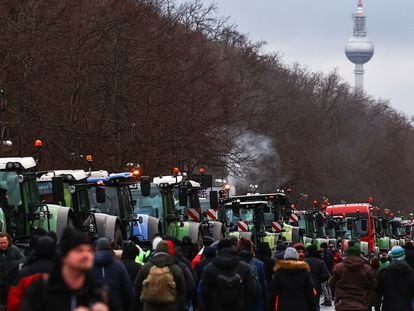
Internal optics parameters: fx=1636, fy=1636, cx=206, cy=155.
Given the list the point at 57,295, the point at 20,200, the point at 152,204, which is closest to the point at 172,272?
the point at 57,295

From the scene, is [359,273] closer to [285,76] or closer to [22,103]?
[22,103]

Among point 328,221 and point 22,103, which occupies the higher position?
point 22,103

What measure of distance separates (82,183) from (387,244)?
143 feet

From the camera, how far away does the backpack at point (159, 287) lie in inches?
681

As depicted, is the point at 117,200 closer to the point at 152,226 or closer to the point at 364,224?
the point at 152,226

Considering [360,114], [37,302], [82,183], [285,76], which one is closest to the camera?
[37,302]

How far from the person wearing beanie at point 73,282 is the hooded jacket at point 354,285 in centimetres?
947

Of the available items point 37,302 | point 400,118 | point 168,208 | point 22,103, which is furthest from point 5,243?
point 400,118

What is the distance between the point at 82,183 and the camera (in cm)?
2802

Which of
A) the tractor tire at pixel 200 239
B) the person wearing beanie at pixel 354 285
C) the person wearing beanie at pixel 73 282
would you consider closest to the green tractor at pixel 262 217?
the tractor tire at pixel 200 239

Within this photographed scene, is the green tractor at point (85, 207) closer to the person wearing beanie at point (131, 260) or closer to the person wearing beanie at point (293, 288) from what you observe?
the person wearing beanie at point (131, 260)

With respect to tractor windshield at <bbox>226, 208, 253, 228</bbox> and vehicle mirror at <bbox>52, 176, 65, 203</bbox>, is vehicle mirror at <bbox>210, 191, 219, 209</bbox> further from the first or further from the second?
vehicle mirror at <bbox>52, 176, 65, 203</bbox>

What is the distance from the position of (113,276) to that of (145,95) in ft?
126

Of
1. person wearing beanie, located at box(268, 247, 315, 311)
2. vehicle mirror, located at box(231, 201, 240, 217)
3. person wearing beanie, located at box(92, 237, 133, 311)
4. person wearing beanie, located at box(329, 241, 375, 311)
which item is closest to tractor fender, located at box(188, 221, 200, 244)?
vehicle mirror, located at box(231, 201, 240, 217)
